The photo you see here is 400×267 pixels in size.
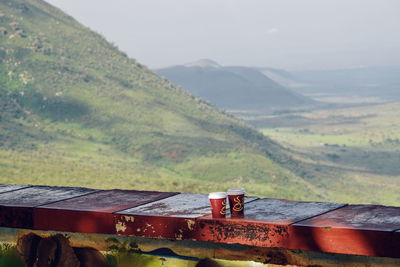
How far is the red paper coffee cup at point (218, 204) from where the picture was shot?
217 inches

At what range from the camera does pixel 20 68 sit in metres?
71.1

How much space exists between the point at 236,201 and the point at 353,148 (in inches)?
3482

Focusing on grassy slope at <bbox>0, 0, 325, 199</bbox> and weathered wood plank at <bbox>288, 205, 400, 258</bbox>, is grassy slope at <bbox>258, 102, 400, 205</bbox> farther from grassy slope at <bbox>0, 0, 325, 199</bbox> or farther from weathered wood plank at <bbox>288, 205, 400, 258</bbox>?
weathered wood plank at <bbox>288, 205, 400, 258</bbox>

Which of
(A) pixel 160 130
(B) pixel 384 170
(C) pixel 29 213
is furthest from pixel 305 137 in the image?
(C) pixel 29 213

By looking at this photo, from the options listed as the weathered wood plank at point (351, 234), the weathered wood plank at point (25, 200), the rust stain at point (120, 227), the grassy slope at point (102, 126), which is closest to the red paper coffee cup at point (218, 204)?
the weathered wood plank at point (351, 234)

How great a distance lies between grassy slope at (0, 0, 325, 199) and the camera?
5250 cm

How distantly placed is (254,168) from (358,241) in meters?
57.6

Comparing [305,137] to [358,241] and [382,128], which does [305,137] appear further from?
[358,241]

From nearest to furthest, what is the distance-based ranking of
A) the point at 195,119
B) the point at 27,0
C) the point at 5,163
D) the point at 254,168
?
the point at 5,163
the point at 254,168
the point at 195,119
the point at 27,0

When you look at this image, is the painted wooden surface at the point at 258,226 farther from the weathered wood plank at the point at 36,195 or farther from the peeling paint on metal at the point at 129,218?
the weathered wood plank at the point at 36,195

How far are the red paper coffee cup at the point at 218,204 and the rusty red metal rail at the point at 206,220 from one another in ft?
0.24

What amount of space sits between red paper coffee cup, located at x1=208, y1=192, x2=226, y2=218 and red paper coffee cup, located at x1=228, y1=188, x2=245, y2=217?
72 millimetres

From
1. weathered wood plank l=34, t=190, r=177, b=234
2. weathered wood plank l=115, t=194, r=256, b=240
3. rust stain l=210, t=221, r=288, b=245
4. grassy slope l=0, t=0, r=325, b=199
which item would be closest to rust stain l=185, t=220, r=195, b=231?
weathered wood plank l=115, t=194, r=256, b=240

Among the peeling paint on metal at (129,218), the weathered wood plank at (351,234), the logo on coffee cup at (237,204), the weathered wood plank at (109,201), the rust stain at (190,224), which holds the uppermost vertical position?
the weathered wood plank at (109,201)
